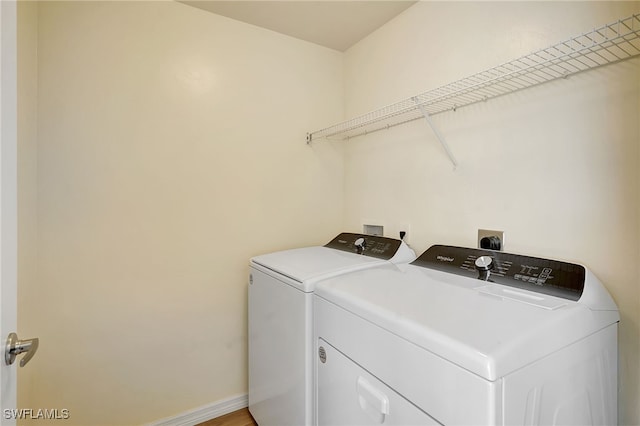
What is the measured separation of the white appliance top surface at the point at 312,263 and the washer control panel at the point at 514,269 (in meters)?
0.30

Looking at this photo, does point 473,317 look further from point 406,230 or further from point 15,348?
point 15,348

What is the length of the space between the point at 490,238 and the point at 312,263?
0.82 m

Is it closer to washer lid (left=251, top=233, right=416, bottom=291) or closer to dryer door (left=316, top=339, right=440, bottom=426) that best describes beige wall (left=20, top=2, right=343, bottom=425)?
washer lid (left=251, top=233, right=416, bottom=291)

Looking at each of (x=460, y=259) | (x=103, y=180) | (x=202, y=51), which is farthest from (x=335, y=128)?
(x=103, y=180)

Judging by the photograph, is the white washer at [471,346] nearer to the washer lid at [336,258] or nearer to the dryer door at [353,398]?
the dryer door at [353,398]

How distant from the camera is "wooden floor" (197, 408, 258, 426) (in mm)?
1759

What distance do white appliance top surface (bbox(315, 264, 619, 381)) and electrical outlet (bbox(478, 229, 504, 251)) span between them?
27 centimetres

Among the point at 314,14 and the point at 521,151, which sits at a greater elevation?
the point at 314,14

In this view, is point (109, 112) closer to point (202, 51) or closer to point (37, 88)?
point (37, 88)

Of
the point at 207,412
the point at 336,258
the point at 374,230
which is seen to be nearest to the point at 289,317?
the point at 336,258

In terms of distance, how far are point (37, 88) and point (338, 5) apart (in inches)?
61.1

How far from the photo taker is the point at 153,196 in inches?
64.4

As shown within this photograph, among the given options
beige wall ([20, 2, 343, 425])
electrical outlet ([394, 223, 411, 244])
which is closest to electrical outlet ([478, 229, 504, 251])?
electrical outlet ([394, 223, 411, 244])

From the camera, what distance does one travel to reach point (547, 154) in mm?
1171
